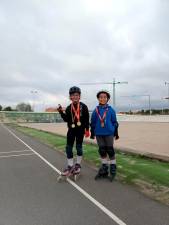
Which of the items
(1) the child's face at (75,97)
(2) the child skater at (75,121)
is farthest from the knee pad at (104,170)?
(1) the child's face at (75,97)

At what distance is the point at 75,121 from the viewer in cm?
899

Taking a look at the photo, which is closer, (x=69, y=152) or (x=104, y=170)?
(x=104, y=170)

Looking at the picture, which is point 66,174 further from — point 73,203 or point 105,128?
point 73,203

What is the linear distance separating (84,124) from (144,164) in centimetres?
260

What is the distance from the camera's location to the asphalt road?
5.66 metres

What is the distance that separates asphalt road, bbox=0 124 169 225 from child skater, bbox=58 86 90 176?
406 mm

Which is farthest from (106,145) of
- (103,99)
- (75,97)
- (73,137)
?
(75,97)

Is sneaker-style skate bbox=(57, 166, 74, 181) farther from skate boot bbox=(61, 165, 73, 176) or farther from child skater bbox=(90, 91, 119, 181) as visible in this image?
child skater bbox=(90, 91, 119, 181)

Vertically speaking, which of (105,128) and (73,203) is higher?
(105,128)

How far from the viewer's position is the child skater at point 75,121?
8.95 meters

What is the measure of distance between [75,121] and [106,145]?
883 mm

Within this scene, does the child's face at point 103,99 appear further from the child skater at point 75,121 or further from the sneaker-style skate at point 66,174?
the sneaker-style skate at point 66,174

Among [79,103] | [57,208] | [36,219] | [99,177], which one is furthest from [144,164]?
[36,219]

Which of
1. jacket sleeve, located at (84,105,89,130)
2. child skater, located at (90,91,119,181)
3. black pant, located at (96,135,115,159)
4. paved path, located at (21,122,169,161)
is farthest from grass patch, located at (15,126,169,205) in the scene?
jacket sleeve, located at (84,105,89,130)
